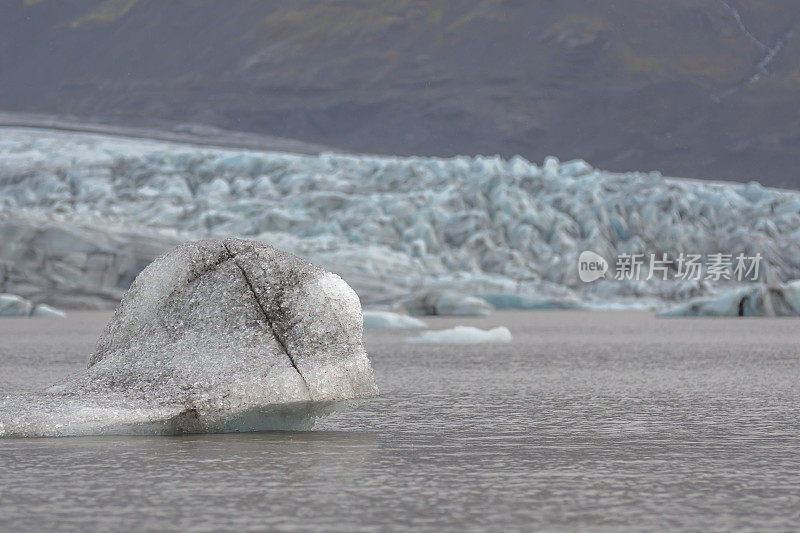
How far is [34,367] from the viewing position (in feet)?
35.5

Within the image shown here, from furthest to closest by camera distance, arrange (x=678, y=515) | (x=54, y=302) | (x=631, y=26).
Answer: (x=631, y=26)
(x=54, y=302)
(x=678, y=515)

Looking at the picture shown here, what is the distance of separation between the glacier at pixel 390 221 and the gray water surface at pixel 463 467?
62.4 feet

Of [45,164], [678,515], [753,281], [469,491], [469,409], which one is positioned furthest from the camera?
[45,164]

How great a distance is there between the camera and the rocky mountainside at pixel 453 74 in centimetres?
8656

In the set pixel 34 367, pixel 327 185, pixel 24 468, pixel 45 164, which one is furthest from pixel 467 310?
pixel 24 468

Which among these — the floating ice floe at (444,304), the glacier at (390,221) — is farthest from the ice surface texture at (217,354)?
the glacier at (390,221)

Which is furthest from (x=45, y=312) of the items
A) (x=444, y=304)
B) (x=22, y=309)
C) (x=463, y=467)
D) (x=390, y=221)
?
(x=463, y=467)

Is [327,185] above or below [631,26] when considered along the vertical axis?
below

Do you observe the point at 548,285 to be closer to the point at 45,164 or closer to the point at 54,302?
the point at 54,302

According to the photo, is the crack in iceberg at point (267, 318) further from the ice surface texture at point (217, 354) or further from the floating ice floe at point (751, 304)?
the floating ice floe at point (751, 304)

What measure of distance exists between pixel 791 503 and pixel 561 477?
0.86 meters

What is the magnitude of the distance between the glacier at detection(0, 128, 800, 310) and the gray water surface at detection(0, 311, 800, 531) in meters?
19.0

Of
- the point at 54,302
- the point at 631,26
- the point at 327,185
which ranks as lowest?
the point at 54,302

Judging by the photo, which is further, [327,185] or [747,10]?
[747,10]
